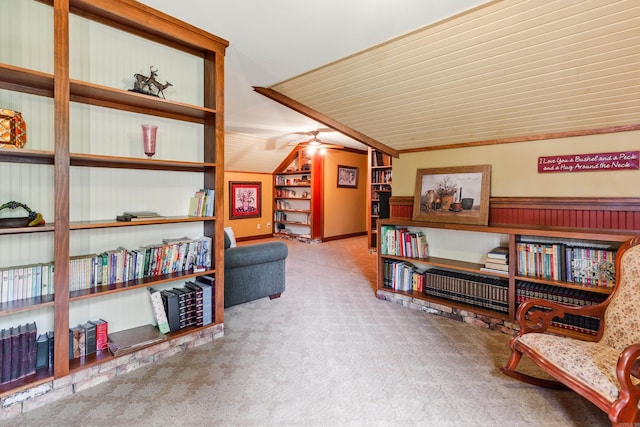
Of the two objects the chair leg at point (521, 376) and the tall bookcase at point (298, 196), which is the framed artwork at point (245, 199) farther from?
the chair leg at point (521, 376)

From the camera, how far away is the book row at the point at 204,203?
8.59 ft

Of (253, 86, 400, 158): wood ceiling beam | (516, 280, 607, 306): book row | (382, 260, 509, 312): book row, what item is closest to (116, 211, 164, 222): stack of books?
(253, 86, 400, 158): wood ceiling beam

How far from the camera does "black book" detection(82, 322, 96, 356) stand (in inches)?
82.4

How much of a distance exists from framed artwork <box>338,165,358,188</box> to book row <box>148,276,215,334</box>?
5537 millimetres

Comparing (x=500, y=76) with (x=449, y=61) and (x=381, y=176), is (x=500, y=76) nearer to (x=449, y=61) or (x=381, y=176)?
(x=449, y=61)

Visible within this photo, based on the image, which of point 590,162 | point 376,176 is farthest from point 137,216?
point 376,176

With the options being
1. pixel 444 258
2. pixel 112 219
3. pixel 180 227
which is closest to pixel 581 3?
pixel 444 258

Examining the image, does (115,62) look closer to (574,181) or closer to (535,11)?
(535,11)

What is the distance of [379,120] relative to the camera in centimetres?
340

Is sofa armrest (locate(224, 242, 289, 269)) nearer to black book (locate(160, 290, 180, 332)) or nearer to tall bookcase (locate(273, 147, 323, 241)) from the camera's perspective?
black book (locate(160, 290, 180, 332))

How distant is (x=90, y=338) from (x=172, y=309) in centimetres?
53

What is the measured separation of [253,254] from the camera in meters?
3.53

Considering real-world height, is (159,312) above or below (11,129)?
below

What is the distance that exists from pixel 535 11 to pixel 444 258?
7.91 feet
